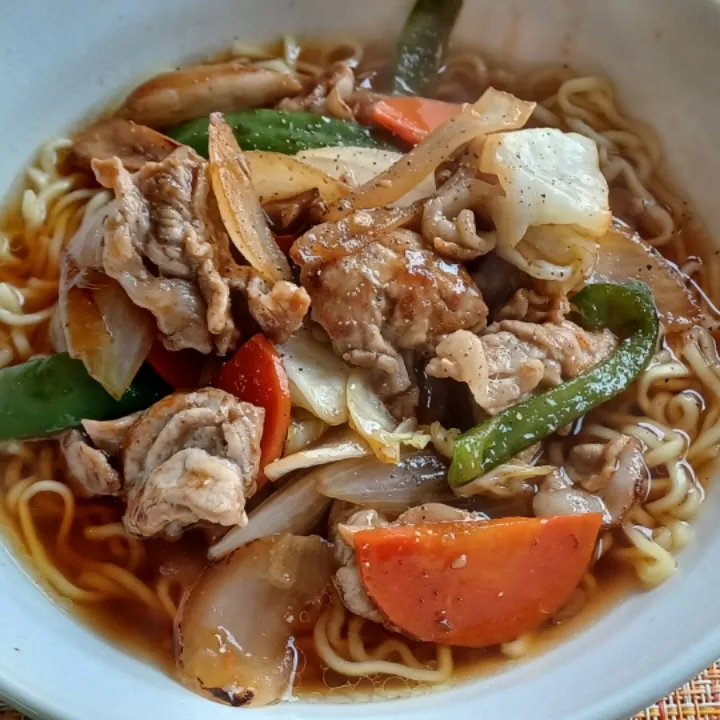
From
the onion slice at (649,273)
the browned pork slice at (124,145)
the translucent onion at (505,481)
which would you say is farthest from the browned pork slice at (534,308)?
the browned pork slice at (124,145)

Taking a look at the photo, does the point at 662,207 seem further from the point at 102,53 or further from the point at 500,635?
the point at 102,53

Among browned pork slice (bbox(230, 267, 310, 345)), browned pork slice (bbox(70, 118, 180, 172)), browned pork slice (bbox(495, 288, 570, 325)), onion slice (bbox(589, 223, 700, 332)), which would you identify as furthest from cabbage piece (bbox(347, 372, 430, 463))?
browned pork slice (bbox(70, 118, 180, 172))

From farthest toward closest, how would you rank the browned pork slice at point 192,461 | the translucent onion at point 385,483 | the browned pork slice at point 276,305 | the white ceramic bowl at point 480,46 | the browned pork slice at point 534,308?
the browned pork slice at point 534,308 → the translucent onion at point 385,483 → the browned pork slice at point 276,305 → the browned pork slice at point 192,461 → the white ceramic bowl at point 480,46

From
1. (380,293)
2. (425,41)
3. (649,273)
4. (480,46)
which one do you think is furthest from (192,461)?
(480,46)

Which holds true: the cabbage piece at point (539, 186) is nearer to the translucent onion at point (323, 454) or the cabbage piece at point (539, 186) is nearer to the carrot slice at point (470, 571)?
the translucent onion at point (323, 454)

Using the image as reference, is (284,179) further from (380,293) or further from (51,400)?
(51,400)

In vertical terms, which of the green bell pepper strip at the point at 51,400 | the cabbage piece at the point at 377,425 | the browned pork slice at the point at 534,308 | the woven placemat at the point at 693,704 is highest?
the browned pork slice at the point at 534,308

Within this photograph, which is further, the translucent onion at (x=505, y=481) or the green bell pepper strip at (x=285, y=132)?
the green bell pepper strip at (x=285, y=132)
